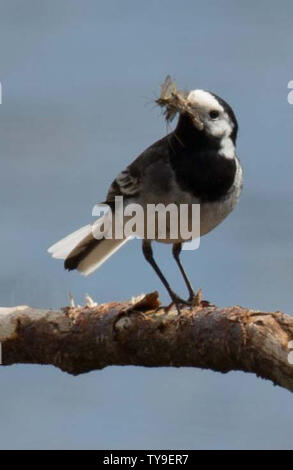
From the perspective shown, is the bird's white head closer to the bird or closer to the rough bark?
the bird

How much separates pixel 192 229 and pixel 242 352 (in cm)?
96

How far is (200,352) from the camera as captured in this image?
335 centimetres

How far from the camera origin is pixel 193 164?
4082mm

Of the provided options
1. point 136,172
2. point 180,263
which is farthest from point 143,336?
point 180,263

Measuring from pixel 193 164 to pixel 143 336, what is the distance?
0.84 meters

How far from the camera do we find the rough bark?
3.20 metres

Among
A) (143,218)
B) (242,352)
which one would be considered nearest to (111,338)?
(242,352)

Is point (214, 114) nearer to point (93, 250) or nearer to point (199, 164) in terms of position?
point (199, 164)

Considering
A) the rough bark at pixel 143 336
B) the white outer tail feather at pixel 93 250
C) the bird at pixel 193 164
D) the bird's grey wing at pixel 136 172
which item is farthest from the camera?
the white outer tail feather at pixel 93 250

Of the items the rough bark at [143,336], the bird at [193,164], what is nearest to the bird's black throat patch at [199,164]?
the bird at [193,164]

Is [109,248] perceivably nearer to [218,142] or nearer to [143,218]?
[143,218]

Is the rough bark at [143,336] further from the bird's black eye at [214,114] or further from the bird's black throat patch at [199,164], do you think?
the bird's black eye at [214,114]

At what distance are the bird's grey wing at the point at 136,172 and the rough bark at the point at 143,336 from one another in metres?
0.63

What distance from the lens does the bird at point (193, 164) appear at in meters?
4.04
